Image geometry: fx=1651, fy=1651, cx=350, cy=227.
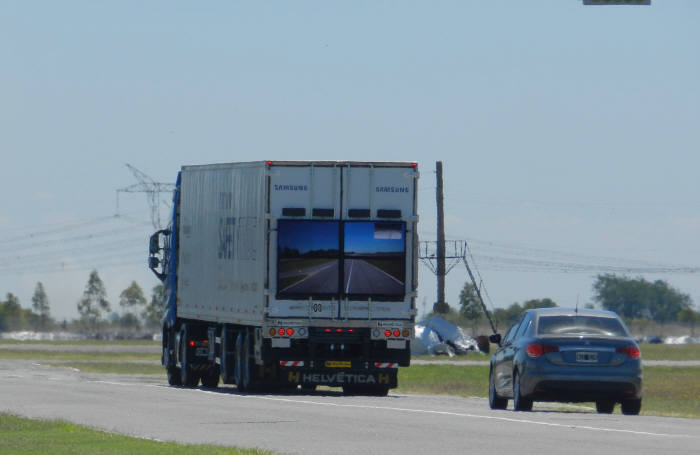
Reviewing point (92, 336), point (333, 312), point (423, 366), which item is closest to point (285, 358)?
point (333, 312)

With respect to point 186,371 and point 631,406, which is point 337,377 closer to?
point 186,371

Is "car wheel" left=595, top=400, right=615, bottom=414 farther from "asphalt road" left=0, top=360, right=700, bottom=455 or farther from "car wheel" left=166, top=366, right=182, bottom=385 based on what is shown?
"car wheel" left=166, top=366, right=182, bottom=385

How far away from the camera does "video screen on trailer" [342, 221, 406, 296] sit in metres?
30.8

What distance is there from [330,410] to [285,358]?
6633 mm

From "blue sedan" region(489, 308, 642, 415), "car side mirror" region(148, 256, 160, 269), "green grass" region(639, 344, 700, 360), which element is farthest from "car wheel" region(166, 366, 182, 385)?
"green grass" region(639, 344, 700, 360)

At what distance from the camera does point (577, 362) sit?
23.9 m

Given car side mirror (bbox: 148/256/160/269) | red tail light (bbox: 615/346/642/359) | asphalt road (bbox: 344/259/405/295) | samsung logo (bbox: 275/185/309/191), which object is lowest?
red tail light (bbox: 615/346/642/359)

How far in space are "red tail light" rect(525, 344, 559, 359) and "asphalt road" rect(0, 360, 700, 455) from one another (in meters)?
0.88

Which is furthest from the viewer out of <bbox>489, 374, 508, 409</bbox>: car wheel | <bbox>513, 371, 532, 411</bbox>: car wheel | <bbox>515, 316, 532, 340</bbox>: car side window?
<bbox>489, 374, 508, 409</bbox>: car wheel

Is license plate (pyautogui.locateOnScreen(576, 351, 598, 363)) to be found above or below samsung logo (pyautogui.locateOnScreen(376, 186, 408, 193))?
below

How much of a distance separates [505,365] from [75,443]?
924 centimetres

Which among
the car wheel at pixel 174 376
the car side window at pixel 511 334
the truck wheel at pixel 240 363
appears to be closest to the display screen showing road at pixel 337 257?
the truck wheel at pixel 240 363

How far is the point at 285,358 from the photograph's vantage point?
102 feet

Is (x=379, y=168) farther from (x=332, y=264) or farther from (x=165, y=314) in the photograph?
(x=165, y=314)
